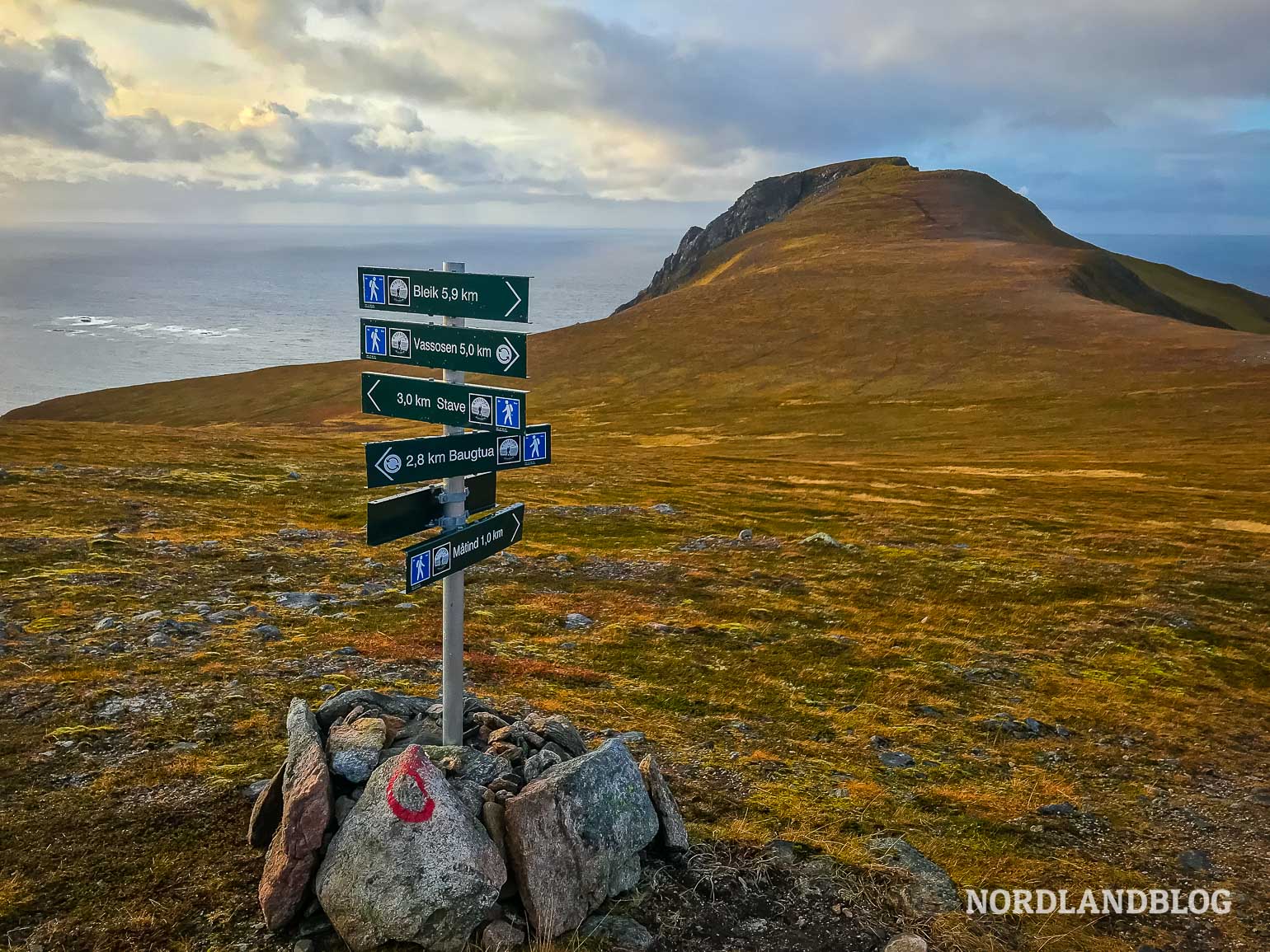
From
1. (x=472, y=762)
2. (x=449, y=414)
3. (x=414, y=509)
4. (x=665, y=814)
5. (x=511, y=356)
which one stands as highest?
(x=511, y=356)

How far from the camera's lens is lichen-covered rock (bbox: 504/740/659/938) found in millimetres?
9242

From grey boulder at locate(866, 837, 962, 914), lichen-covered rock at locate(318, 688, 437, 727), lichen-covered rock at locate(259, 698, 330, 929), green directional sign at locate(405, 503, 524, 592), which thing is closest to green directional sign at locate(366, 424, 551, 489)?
green directional sign at locate(405, 503, 524, 592)

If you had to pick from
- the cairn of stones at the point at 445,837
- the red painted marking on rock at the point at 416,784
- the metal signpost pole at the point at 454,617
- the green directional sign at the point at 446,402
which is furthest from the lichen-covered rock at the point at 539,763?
the green directional sign at the point at 446,402

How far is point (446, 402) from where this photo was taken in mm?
10719

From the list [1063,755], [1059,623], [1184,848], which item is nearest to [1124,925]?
[1184,848]

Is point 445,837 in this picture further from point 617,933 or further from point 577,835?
point 617,933

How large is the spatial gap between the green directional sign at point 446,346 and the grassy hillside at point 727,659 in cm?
676

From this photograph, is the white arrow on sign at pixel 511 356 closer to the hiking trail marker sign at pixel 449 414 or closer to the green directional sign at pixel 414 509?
the hiking trail marker sign at pixel 449 414

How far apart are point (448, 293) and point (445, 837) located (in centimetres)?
669

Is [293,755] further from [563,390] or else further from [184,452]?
[563,390]

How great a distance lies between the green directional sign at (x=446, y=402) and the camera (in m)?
10.4

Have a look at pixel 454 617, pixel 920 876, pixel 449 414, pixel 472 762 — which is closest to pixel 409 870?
pixel 472 762

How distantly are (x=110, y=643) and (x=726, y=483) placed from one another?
46.7m

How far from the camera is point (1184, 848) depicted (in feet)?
43.5
